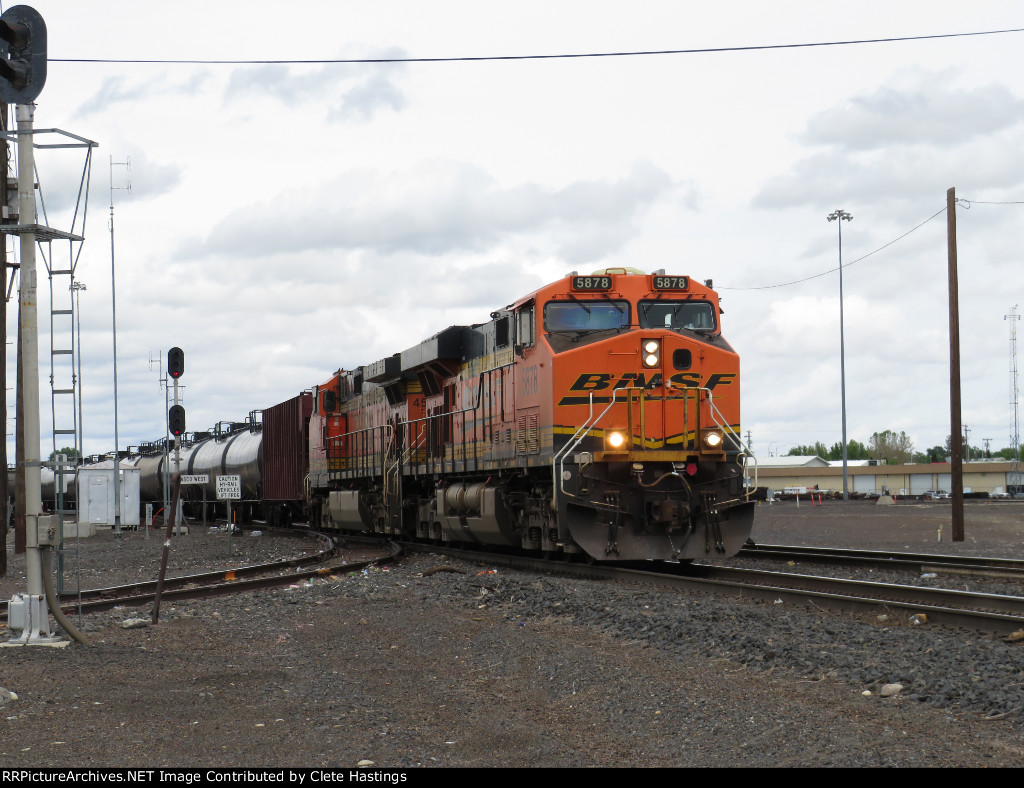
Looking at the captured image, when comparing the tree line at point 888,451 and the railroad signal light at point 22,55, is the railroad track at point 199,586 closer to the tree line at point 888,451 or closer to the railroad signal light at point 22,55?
the railroad signal light at point 22,55

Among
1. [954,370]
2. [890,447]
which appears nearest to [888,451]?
[890,447]

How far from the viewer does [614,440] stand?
14523 millimetres

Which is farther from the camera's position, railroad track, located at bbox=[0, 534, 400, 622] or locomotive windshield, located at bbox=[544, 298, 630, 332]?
locomotive windshield, located at bbox=[544, 298, 630, 332]

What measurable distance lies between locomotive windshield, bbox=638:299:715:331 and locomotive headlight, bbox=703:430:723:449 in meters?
1.66

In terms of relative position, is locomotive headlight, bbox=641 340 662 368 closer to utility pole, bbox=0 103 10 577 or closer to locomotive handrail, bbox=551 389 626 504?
locomotive handrail, bbox=551 389 626 504

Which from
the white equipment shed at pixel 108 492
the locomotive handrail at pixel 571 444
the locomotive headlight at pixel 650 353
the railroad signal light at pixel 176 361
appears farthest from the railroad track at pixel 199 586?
the white equipment shed at pixel 108 492

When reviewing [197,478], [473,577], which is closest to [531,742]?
[473,577]

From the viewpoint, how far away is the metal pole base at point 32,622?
32.2ft

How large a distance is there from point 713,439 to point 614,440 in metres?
1.40

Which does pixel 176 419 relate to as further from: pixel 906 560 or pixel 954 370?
pixel 954 370

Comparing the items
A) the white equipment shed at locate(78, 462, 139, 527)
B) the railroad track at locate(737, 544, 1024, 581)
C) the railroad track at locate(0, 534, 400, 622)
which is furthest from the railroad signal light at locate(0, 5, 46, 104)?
the white equipment shed at locate(78, 462, 139, 527)

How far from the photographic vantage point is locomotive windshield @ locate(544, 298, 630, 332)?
606 inches

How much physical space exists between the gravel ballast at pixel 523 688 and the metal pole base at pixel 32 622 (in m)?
0.43

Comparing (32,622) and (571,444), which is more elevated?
(571,444)
